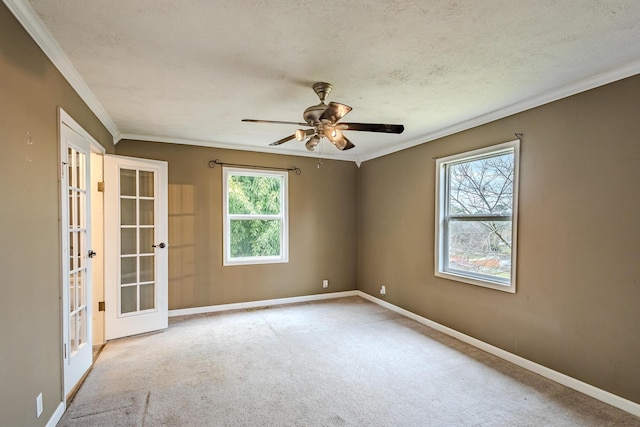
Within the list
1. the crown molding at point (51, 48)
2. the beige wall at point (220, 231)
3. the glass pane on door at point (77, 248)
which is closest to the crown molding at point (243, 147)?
the beige wall at point (220, 231)

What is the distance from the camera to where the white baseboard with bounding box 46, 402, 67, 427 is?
2.02m

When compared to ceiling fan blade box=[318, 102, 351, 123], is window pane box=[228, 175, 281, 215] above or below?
below

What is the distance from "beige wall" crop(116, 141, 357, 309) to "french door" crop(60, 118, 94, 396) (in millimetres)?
1520

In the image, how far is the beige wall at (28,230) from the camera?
1551 millimetres

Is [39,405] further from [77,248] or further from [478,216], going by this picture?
[478,216]

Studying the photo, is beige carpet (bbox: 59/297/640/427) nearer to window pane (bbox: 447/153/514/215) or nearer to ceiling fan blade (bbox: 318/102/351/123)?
window pane (bbox: 447/153/514/215)

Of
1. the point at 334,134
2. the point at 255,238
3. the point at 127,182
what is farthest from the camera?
the point at 255,238

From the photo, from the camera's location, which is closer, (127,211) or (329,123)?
(329,123)

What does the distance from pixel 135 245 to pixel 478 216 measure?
399cm

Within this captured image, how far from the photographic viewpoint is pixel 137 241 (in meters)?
3.78

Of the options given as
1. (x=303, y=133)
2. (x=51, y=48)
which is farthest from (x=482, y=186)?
(x=51, y=48)

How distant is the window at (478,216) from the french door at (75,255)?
3670 millimetres

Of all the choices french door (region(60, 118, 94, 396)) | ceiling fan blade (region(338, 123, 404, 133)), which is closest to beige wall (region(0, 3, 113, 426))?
french door (region(60, 118, 94, 396))

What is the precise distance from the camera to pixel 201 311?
448 cm
